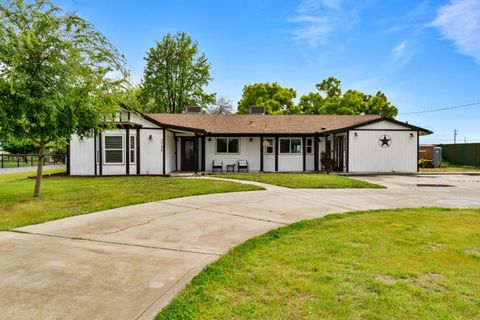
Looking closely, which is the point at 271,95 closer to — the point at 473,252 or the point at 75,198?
the point at 75,198

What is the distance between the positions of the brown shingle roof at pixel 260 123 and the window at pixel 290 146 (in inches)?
26.9

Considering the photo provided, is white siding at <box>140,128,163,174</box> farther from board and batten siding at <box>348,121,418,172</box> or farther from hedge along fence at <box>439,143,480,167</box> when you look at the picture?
hedge along fence at <box>439,143,480,167</box>

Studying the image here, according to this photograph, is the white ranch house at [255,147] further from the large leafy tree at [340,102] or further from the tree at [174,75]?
the tree at [174,75]

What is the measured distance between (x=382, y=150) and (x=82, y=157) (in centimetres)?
1676

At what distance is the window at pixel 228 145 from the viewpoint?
19828mm

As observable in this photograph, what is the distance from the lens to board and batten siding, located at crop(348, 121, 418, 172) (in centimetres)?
1825

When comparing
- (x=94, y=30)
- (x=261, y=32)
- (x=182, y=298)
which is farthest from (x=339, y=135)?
(x=182, y=298)

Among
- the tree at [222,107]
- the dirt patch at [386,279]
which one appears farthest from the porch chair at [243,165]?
the tree at [222,107]

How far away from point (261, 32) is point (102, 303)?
18.2 m

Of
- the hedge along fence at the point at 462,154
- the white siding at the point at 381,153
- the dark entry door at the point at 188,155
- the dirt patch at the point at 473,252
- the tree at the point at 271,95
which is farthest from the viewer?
the tree at the point at 271,95

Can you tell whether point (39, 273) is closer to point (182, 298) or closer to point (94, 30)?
point (182, 298)

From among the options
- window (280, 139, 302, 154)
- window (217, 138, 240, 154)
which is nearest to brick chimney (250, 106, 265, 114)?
window (280, 139, 302, 154)

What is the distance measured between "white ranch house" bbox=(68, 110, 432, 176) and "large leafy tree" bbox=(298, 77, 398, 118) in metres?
15.3

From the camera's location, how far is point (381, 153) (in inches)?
728
